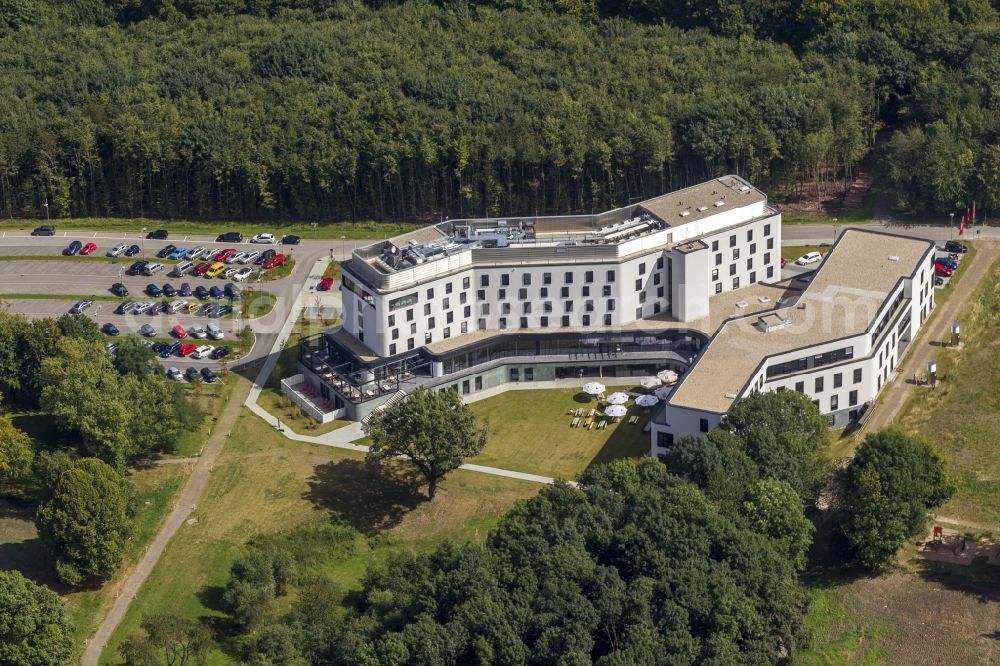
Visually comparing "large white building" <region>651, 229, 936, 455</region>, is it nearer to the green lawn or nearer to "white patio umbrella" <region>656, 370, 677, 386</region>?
the green lawn

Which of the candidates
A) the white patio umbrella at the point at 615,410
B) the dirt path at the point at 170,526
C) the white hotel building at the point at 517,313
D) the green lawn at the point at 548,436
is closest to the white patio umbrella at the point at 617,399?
the white patio umbrella at the point at 615,410

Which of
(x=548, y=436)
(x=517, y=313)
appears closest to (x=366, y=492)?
(x=548, y=436)

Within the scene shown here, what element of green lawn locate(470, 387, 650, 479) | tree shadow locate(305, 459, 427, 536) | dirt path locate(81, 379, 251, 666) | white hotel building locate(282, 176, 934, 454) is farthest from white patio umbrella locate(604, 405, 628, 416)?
dirt path locate(81, 379, 251, 666)

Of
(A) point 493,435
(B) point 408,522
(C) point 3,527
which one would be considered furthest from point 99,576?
(A) point 493,435

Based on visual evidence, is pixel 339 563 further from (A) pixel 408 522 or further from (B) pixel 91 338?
(B) pixel 91 338

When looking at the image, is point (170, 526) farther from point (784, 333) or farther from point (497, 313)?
point (784, 333)

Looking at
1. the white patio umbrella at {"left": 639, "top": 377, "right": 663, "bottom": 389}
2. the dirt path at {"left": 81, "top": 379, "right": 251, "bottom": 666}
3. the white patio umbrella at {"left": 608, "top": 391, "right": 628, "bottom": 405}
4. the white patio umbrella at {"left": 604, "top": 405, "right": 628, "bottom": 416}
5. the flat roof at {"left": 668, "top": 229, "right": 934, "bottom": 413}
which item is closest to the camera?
the dirt path at {"left": 81, "top": 379, "right": 251, "bottom": 666}
